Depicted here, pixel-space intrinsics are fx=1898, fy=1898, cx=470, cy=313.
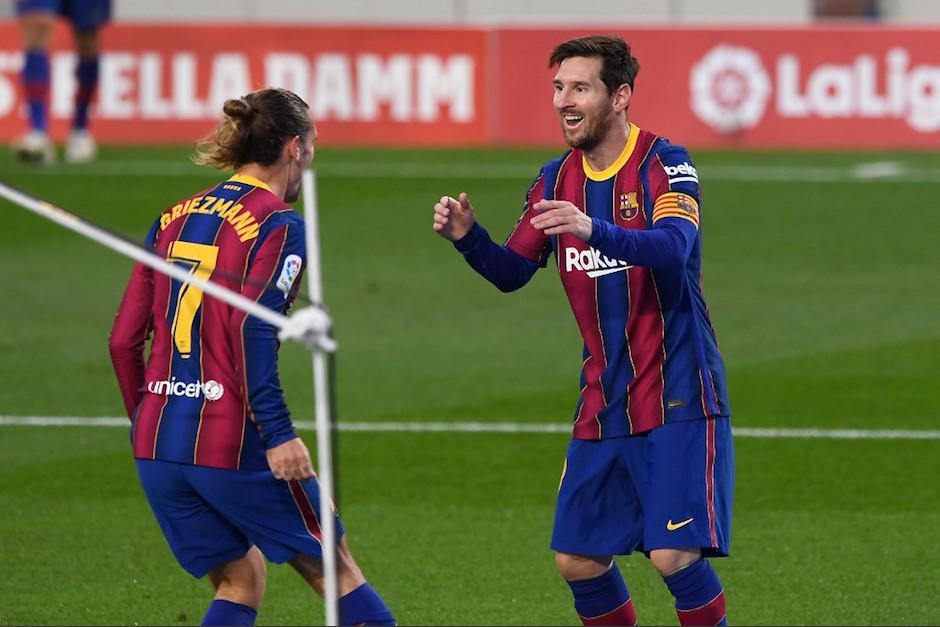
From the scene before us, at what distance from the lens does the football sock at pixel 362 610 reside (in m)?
5.30

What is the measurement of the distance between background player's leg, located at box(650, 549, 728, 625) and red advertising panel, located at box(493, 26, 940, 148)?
15594 millimetres

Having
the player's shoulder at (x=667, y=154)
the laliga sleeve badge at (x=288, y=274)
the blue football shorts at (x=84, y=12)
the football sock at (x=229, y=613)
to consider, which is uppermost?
the blue football shorts at (x=84, y=12)

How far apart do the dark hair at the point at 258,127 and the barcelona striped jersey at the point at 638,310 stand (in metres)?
0.73

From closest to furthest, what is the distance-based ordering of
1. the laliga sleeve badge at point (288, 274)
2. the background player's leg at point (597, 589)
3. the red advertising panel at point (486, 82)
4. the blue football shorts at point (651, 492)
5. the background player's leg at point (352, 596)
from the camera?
the laliga sleeve badge at point (288, 274) → the background player's leg at point (352, 596) → the blue football shorts at point (651, 492) → the background player's leg at point (597, 589) → the red advertising panel at point (486, 82)

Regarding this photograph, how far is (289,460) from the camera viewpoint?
4953 mm

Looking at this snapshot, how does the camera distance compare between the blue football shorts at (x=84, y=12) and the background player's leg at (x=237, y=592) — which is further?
the blue football shorts at (x=84, y=12)

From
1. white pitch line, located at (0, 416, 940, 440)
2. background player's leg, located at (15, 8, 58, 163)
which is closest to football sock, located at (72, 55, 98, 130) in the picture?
background player's leg, located at (15, 8, 58, 163)

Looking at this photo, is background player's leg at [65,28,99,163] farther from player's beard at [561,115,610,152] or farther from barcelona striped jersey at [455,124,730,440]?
player's beard at [561,115,610,152]

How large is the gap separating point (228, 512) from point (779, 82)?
17.1 m

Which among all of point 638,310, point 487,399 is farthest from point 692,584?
point 487,399

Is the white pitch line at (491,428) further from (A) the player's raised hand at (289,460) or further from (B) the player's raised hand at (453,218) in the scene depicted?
(A) the player's raised hand at (289,460)

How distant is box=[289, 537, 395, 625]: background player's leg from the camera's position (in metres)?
5.29

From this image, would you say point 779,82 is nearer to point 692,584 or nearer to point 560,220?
point 692,584

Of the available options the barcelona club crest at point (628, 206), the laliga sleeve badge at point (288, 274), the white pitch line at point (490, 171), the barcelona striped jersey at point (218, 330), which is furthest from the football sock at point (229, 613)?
the white pitch line at point (490, 171)
